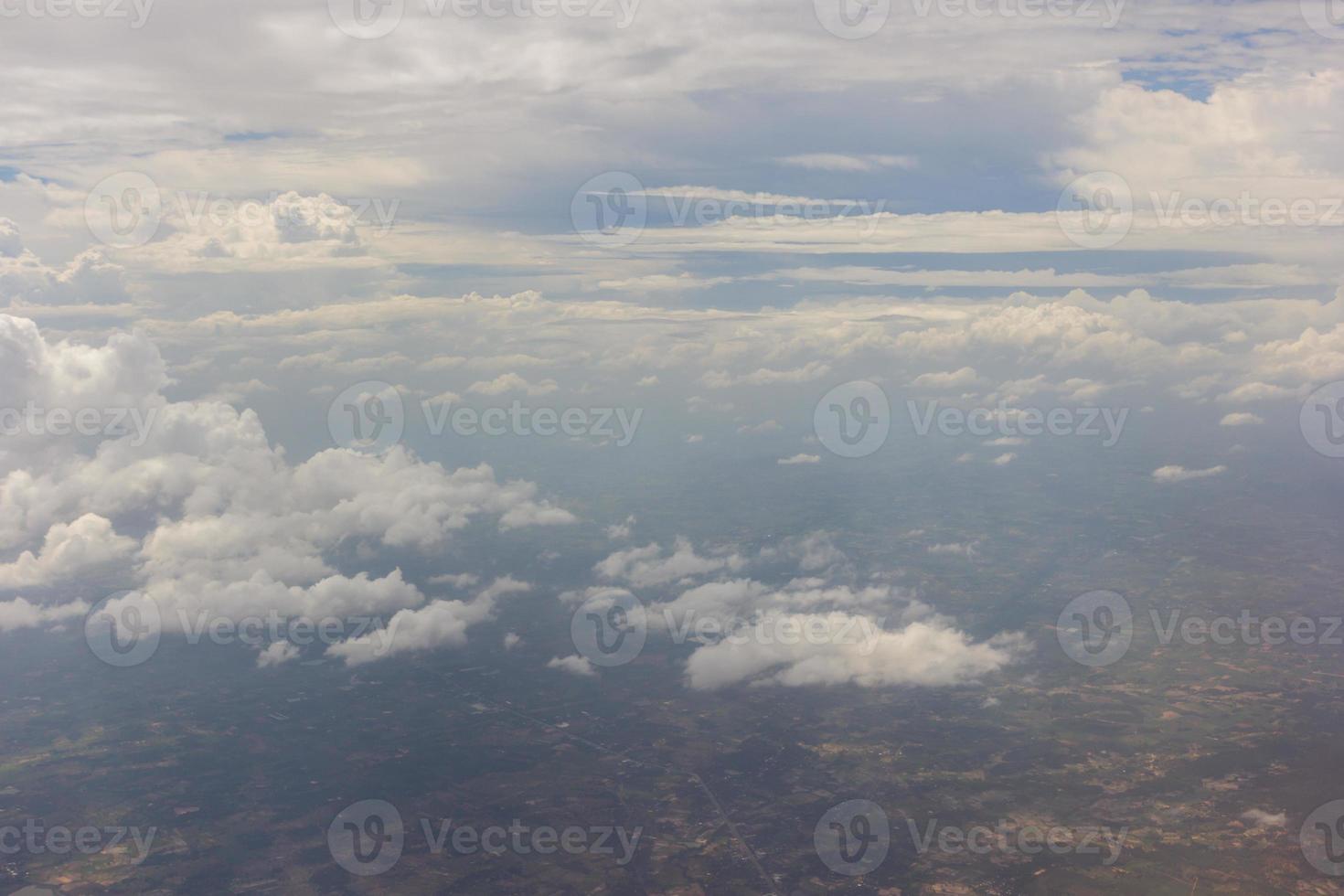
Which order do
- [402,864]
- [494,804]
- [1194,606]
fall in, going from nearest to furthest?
[402,864], [494,804], [1194,606]

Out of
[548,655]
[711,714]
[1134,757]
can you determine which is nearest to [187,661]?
[548,655]

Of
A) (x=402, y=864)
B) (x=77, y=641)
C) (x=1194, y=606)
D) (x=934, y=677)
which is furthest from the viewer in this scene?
(x=77, y=641)

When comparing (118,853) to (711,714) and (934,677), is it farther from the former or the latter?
(934,677)
